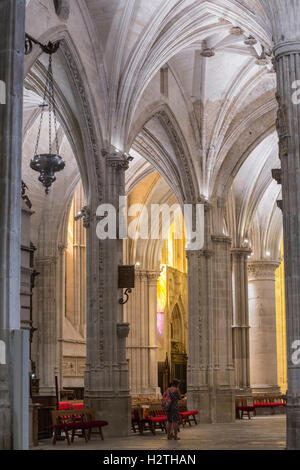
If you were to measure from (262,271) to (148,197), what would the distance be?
18.9ft

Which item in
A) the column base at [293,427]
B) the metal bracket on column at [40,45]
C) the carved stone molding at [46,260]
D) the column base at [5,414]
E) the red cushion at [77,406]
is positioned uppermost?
the metal bracket on column at [40,45]

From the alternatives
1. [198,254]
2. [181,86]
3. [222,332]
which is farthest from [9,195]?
[222,332]

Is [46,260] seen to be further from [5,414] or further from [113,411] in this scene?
[5,414]

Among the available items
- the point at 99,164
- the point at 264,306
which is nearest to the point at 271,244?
the point at 264,306

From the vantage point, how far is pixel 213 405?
23.6 metres

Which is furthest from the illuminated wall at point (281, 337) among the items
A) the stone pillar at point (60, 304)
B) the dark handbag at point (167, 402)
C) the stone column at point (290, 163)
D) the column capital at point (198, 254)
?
the stone column at point (290, 163)

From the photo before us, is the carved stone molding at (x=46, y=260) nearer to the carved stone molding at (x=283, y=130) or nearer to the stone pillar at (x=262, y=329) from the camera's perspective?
the stone pillar at (x=262, y=329)

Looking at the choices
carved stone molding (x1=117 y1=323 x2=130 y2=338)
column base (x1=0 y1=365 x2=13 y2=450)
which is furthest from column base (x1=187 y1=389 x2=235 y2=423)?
column base (x1=0 y1=365 x2=13 y2=450)

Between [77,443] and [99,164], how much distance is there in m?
6.66

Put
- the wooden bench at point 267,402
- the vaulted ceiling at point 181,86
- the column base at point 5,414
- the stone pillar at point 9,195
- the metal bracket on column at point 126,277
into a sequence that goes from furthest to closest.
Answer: the wooden bench at point 267,402 < the vaulted ceiling at point 181,86 < the metal bracket on column at point 126,277 < the stone pillar at point 9,195 < the column base at point 5,414

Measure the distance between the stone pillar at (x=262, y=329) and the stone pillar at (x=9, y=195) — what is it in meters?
24.0

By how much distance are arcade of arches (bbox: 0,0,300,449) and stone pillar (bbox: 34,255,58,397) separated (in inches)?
1.9

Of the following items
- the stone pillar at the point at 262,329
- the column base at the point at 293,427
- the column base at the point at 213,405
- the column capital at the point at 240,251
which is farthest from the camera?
the stone pillar at the point at 262,329

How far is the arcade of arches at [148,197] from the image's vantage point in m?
11.3
